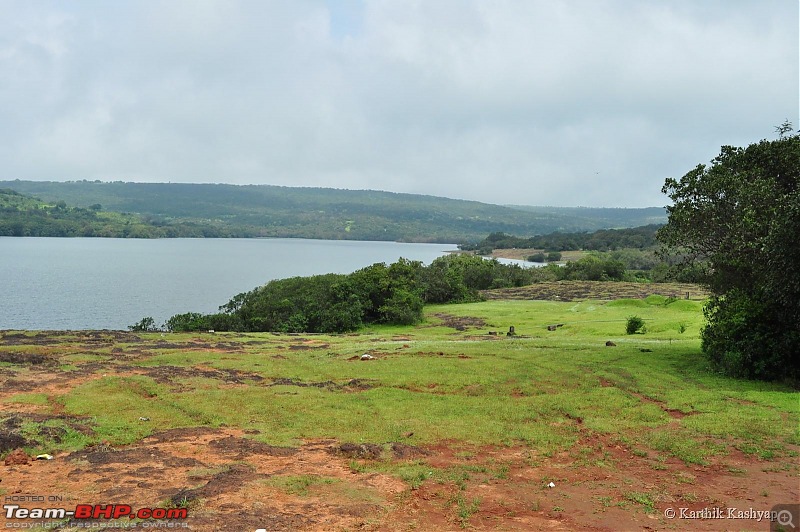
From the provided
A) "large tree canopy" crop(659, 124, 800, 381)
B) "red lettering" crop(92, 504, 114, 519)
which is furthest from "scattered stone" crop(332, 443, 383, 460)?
"large tree canopy" crop(659, 124, 800, 381)

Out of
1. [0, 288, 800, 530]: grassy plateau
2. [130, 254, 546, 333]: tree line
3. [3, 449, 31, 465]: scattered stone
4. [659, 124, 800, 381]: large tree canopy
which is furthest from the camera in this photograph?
[130, 254, 546, 333]: tree line

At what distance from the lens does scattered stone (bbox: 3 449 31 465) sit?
13185mm

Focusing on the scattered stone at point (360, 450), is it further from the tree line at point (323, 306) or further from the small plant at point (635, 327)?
the tree line at point (323, 306)

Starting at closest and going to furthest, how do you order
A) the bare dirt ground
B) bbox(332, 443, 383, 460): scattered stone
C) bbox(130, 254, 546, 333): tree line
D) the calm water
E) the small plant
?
the bare dirt ground < bbox(332, 443, 383, 460): scattered stone < the small plant < bbox(130, 254, 546, 333): tree line < the calm water

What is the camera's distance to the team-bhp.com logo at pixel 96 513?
1012cm

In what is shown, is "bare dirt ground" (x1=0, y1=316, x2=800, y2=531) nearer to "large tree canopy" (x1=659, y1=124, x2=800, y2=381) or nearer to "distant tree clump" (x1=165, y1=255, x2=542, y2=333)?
"large tree canopy" (x1=659, y1=124, x2=800, y2=381)

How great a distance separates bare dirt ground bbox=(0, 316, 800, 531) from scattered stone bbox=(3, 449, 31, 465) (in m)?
0.04

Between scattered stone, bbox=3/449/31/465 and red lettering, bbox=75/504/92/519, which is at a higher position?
red lettering, bbox=75/504/92/519

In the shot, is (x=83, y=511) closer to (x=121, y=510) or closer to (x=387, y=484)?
(x=121, y=510)

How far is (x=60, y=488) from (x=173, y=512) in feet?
11.0

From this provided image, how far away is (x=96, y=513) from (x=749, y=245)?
78.0ft

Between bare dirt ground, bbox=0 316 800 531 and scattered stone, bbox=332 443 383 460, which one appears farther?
scattered stone, bbox=332 443 383 460

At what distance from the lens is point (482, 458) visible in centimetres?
1399

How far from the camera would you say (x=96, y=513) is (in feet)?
33.7
